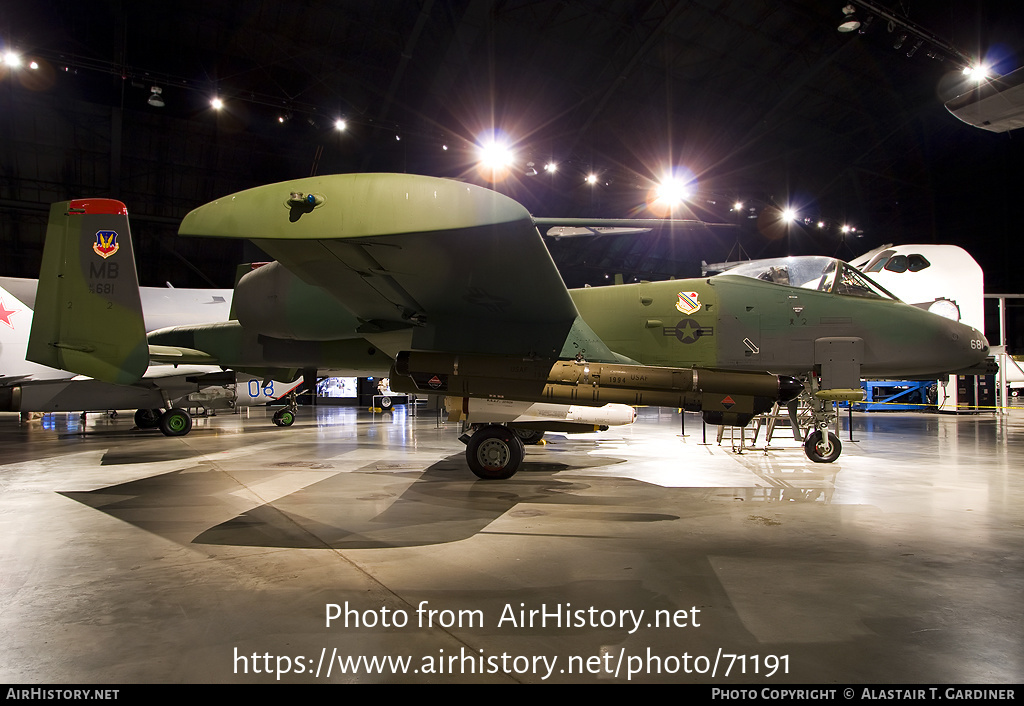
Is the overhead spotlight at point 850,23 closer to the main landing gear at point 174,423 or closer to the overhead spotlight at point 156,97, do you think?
the overhead spotlight at point 156,97

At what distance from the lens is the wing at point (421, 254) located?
3191mm

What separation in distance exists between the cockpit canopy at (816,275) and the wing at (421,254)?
114 inches

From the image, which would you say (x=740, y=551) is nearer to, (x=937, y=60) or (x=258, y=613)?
(x=258, y=613)

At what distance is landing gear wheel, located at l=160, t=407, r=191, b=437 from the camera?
42.9ft

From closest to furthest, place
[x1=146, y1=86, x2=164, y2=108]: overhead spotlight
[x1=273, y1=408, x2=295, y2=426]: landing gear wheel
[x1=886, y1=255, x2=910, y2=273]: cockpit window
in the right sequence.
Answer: [x1=146, y1=86, x2=164, y2=108]: overhead spotlight
[x1=273, y1=408, x2=295, y2=426]: landing gear wheel
[x1=886, y1=255, x2=910, y2=273]: cockpit window

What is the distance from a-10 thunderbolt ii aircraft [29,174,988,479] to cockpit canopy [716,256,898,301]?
23mm

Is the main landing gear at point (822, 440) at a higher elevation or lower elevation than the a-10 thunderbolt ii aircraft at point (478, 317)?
lower

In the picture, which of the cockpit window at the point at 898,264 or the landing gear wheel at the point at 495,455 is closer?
the landing gear wheel at the point at 495,455

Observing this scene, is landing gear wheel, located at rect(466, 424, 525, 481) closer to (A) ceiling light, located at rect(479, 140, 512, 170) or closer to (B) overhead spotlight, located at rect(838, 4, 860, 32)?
(B) overhead spotlight, located at rect(838, 4, 860, 32)

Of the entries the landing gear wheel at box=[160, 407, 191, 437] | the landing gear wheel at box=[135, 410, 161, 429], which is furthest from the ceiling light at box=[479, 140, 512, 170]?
the landing gear wheel at box=[135, 410, 161, 429]

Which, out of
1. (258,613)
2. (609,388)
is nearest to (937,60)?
(609,388)

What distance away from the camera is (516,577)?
126 inches

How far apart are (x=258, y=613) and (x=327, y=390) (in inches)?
1205

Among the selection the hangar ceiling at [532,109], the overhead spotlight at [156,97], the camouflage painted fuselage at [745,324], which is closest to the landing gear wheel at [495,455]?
the camouflage painted fuselage at [745,324]
